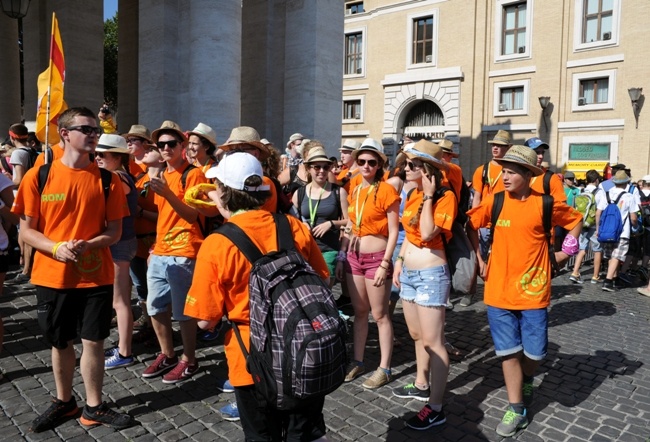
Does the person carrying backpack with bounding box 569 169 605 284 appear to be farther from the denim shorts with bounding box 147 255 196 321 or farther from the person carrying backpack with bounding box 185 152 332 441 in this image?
the person carrying backpack with bounding box 185 152 332 441

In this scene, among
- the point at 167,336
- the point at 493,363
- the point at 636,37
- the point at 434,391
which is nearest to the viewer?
the point at 434,391

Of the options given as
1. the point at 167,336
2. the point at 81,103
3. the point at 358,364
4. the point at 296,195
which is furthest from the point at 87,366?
the point at 81,103

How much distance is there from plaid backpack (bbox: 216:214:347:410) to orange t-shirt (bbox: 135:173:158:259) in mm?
2970

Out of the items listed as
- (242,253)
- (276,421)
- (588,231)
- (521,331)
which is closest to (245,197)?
(242,253)

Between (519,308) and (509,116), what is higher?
(509,116)

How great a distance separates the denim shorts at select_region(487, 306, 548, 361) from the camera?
356 centimetres

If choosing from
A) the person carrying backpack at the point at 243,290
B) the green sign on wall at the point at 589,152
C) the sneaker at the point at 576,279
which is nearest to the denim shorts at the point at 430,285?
the person carrying backpack at the point at 243,290

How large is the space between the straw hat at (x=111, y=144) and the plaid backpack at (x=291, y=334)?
2621 mm

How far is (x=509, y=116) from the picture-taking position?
27.3 metres

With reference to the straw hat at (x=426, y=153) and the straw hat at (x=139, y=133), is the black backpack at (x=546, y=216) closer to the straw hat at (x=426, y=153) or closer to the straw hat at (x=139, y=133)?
the straw hat at (x=426, y=153)

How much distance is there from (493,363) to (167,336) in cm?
317

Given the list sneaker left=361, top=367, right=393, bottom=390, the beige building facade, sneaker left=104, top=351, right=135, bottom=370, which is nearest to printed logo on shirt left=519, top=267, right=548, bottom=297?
sneaker left=361, top=367, right=393, bottom=390

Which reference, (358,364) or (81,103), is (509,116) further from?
(358,364)

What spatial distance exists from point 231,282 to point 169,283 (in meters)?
2.11
